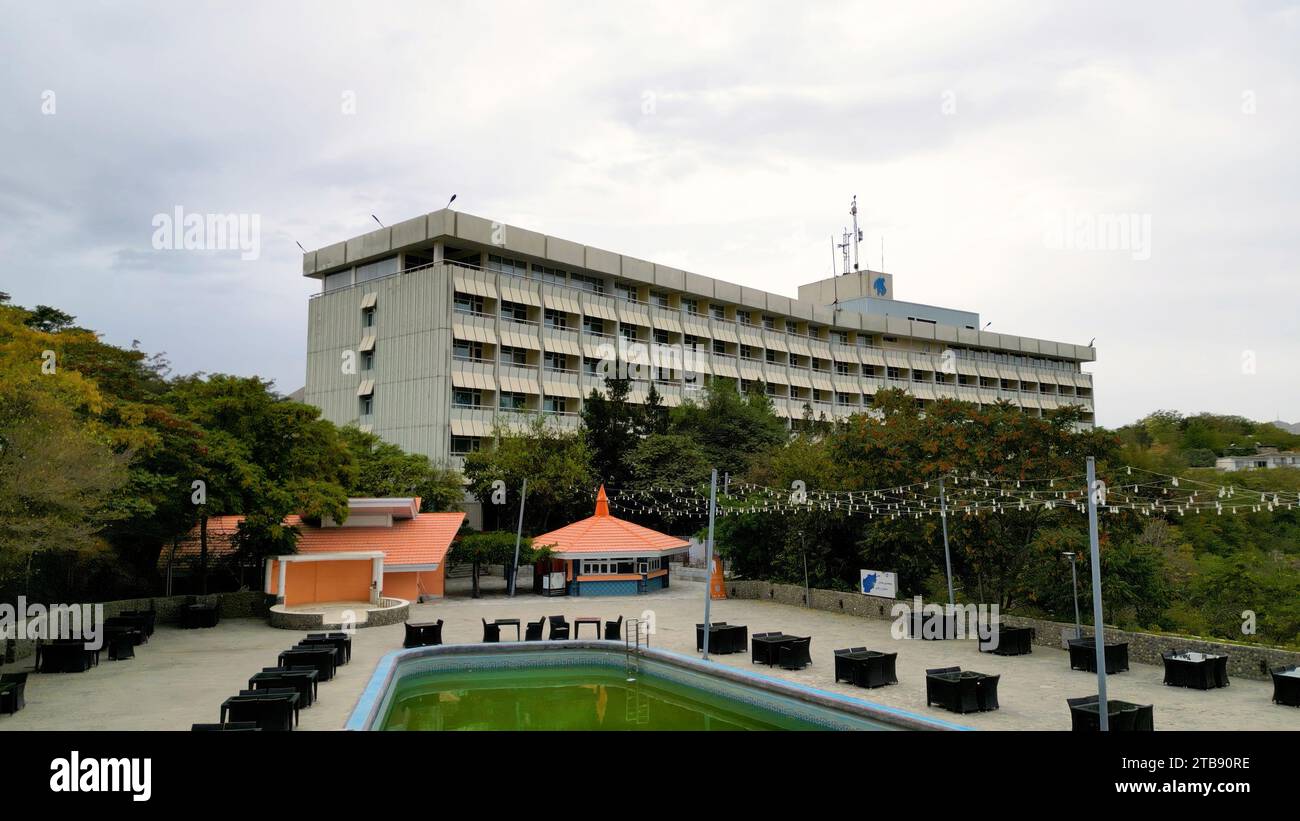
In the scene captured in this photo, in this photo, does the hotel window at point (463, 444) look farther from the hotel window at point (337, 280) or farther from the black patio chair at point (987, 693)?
the black patio chair at point (987, 693)

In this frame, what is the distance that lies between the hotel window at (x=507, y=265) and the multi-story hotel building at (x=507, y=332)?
0.08 m

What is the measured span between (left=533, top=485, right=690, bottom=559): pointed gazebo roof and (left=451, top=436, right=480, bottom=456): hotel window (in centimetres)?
1114

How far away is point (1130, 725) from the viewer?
39.6 feet

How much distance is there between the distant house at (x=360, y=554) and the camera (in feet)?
92.0

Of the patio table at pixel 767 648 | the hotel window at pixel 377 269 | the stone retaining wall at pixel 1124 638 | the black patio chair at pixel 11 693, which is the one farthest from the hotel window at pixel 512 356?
the black patio chair at pixel 11 693

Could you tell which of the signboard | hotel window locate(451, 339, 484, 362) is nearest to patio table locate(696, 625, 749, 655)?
the signboard

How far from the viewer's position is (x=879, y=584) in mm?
26656

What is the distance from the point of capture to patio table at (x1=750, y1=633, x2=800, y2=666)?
62.2 feet

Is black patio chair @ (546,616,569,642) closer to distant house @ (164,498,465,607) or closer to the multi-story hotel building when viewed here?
distant house @ (164,498,465,607)

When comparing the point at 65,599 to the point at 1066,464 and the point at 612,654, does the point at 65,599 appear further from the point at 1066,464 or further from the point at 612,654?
the point at 1066,464

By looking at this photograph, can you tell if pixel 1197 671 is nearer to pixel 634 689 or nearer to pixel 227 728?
pixel 634 689

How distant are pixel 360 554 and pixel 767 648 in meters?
15.4

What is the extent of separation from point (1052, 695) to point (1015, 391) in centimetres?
6812
